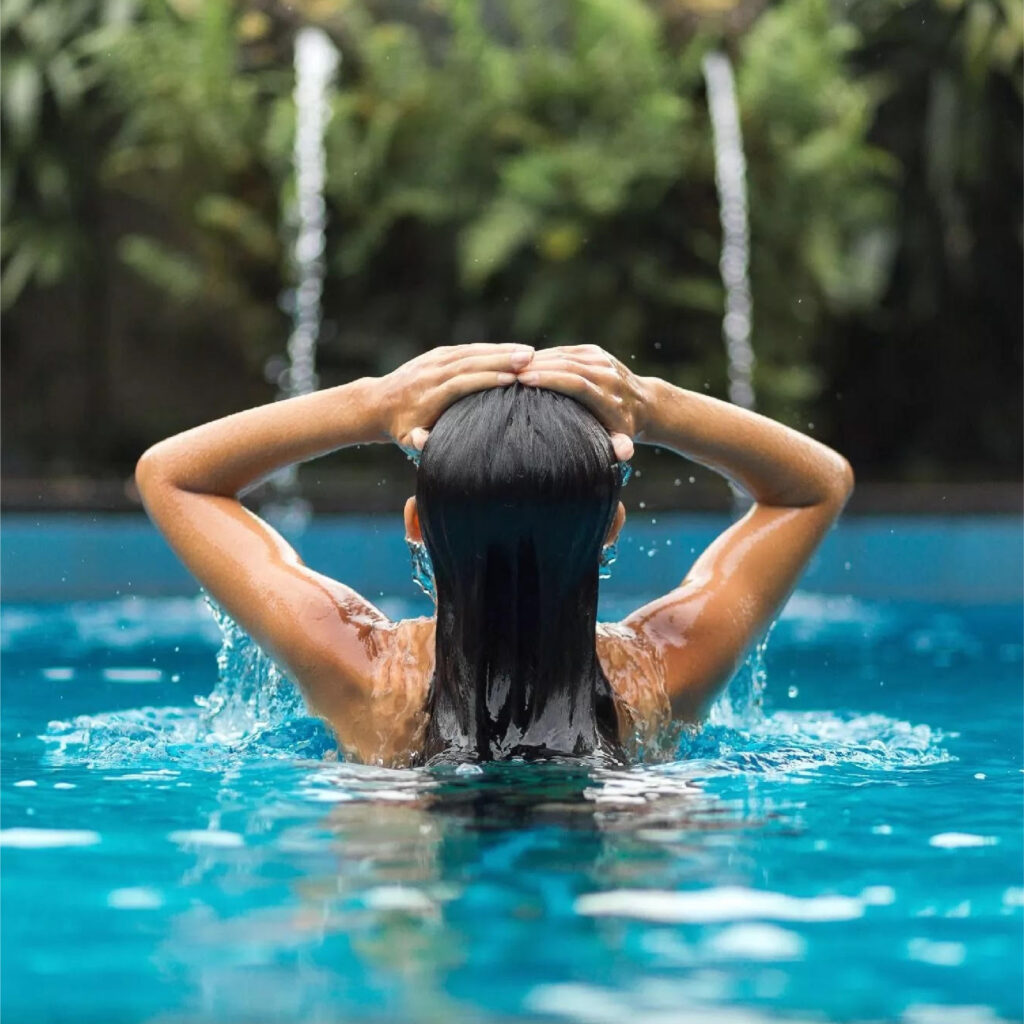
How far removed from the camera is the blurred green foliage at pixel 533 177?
10.9 m

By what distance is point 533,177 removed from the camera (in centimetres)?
1055

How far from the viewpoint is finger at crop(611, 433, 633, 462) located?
233 centimetres

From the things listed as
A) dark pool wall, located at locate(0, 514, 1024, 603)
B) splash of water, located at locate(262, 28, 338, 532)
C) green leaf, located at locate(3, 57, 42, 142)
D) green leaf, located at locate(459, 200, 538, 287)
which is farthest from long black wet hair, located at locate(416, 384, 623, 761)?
green leaf, located at locate(3, 57, 42, 142)

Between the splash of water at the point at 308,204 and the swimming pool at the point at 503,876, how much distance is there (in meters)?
7.57

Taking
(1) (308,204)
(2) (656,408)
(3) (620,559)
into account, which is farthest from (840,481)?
(1) (308,204)

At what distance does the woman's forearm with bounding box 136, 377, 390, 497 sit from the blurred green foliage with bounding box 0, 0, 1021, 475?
7745mm

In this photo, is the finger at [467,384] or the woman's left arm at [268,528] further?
the woman's left arm at [268,528]

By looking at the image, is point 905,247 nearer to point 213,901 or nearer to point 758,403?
point 758,403

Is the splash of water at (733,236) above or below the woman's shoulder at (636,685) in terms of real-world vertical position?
above

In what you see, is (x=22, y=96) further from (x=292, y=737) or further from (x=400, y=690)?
(x=400, y=690)

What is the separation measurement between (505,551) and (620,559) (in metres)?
5.02

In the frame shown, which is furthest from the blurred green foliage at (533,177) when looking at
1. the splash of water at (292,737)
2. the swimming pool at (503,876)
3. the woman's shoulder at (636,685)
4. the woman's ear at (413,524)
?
the woman's ear at (413,524)

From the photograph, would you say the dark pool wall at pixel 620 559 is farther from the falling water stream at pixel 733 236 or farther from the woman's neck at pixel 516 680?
the woman's neck at pixel 516 680

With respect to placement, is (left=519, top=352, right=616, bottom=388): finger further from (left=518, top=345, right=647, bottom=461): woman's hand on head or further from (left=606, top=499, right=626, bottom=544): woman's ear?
(left=606, top=499, right=626, bottom=544): woman's ear
